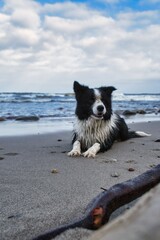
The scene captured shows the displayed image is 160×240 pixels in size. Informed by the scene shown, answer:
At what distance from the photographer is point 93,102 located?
20.0ft

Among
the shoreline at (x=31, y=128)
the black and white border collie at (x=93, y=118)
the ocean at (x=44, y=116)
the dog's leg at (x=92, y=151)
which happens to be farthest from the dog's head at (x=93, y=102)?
the ocean at (x=44, y=116)

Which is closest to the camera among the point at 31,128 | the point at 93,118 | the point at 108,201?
the point at 108,201

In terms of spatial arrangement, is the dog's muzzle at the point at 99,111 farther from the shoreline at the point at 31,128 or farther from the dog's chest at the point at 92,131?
the shoreline at the point at 31,128

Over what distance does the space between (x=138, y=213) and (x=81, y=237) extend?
1185 millimetres

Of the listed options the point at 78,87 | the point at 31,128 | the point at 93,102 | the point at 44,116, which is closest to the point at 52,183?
the point at 93,102

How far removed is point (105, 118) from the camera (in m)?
6.28

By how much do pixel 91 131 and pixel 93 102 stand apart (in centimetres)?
53

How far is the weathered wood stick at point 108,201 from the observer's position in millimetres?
1633

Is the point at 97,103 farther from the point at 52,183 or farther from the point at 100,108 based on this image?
the point at 52,183

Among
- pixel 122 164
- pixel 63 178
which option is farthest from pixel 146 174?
pixel 122 164

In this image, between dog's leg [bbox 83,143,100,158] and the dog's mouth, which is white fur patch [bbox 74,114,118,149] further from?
dog's leg [bbox 83,143,100,158]

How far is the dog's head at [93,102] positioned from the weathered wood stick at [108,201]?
410 centimetres

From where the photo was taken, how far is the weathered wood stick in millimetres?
1633

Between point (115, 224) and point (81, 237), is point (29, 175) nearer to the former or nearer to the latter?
point (81, 237)
